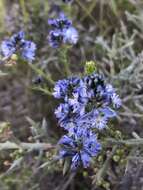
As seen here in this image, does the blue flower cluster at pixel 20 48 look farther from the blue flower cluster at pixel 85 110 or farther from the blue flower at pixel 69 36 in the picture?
the blue flower cluster at pixel 85 110

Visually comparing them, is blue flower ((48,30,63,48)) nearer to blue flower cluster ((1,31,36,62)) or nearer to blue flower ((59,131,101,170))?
blue flower cluster ((1,31,36,62))

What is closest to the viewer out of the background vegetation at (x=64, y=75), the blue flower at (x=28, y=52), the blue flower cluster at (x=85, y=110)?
the blue flower cluster at (x=85, y=110)

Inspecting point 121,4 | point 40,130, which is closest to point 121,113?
point 40,130

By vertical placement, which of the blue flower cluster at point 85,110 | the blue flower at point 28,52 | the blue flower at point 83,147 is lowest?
the blue flower at point 83,147

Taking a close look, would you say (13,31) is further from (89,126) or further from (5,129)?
(89,126)

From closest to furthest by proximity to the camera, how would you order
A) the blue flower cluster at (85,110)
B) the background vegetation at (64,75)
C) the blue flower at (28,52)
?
the blue flower cluster at (85,110)
the background vegetation at (64,75)
the blue flower at (28,52)

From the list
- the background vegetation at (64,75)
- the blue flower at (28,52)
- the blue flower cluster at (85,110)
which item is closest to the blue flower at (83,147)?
the blue flower cluster at (85,110)

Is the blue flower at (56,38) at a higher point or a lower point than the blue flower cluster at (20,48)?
higher

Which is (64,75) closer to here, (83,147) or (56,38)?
(56,38)

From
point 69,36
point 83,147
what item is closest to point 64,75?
point 69,36
